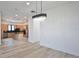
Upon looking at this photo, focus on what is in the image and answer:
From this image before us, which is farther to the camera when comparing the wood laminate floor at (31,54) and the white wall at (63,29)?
the white wall at (63,29)

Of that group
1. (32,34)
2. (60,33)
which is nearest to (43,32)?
(60,33)

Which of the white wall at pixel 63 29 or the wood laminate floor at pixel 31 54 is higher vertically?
the white wall at pixel 63 29

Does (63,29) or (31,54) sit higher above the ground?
(63,29)

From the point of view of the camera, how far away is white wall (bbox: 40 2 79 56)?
4.50 m

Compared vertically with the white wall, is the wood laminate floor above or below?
below

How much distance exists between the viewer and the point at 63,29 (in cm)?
506

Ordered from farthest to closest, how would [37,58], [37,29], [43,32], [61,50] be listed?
[37,29], [43,32], [61,50], [37,58]

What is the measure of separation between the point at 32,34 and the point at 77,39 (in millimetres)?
4724

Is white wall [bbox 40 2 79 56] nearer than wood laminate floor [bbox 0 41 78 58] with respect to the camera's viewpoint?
No

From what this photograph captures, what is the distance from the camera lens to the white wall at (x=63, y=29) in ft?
14.8

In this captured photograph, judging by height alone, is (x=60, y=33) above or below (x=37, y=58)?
above

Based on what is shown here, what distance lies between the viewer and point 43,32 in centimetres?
655

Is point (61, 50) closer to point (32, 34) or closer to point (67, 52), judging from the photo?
point (67, 52)

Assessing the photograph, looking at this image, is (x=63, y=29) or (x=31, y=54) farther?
(x=63, y=29)
